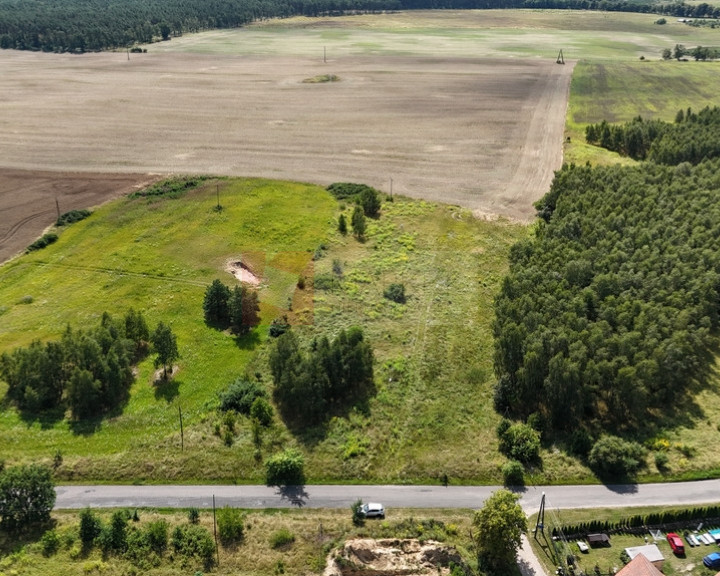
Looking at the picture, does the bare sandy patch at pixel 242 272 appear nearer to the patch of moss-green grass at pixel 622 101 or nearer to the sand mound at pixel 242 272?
the sand mound at pixel 242 272

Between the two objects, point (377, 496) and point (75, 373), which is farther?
point (75, 373)

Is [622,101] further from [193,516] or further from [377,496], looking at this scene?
[193,516]

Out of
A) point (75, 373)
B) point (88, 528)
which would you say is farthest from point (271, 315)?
point (88, 528)

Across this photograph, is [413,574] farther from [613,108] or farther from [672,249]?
[613,108]

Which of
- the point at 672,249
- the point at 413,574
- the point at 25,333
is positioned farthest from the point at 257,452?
the point at 672,249

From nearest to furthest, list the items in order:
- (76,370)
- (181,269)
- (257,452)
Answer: (257,452) < (76,370) < (181,269)

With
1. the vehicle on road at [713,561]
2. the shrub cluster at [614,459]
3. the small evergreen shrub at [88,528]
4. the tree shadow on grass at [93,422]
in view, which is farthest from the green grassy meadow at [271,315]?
the vehicle on road at [713,561]
